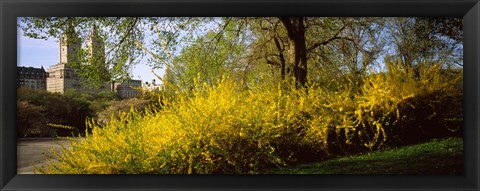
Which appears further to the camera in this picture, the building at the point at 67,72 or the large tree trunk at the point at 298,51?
the large tree trunk at the point at 298,51

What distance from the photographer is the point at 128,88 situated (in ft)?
9.60

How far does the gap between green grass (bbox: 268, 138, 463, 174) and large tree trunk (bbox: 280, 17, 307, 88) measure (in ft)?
2.53

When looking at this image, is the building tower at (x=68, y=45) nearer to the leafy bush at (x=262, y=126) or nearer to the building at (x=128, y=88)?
the building at (x=128, y=88)

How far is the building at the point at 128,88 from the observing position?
2912 mm

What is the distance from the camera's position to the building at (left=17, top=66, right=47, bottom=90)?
8.76 feet

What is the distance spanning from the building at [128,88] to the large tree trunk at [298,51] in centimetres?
129

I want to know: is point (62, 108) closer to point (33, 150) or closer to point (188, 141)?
point (33, 150)

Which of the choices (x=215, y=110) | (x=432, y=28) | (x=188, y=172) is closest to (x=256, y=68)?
(x=215, y=110)

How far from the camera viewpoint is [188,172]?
8.95 ft
